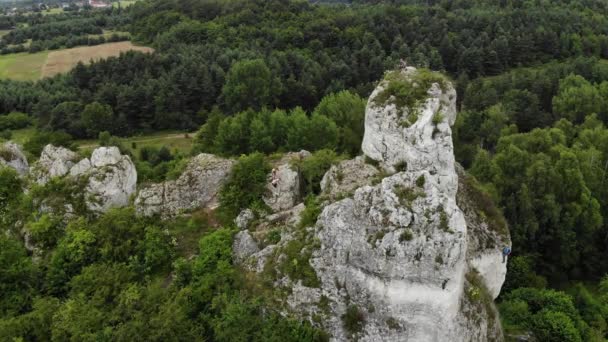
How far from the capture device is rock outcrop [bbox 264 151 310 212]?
1165 inches

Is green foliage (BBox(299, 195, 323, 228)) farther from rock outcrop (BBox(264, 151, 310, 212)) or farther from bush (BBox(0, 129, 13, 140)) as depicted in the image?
bush (BBox(0, 129, 13, 140))

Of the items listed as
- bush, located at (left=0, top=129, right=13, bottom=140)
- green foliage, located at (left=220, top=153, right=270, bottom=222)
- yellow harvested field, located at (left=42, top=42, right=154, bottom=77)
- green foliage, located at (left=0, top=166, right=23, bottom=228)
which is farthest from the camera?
yellow harvested field, located at (left=42, top=42, right=154, bottom=77)

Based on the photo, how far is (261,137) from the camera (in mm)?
47281

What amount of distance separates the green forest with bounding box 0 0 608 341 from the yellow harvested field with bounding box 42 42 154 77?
555 cm

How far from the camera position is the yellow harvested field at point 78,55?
319ft

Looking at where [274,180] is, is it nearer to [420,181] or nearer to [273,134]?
[420,181]

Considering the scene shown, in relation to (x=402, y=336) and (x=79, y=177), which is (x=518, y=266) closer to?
(x=402, y=336)

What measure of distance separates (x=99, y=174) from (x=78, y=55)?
8714cm

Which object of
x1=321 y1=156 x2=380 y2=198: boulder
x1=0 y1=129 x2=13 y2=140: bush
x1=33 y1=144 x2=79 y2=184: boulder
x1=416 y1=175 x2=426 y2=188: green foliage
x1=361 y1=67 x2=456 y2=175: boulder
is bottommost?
x1=0 y1=129 x2=13 y2=140: bush

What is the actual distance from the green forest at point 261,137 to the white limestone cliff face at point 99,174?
3.29 ft

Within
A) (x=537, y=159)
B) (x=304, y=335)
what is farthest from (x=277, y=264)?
(x=537, y=159)

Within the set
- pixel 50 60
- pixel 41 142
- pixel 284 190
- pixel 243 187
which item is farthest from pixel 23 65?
pixel 284 190

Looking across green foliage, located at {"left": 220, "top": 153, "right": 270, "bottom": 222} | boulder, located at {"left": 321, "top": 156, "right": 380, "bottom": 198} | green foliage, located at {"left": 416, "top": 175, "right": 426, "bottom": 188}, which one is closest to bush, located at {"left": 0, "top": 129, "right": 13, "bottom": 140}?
green foliage, located at {"left": 220, "top": 153, "right": 270, "bottom": 222}

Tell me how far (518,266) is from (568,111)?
39.5 m
